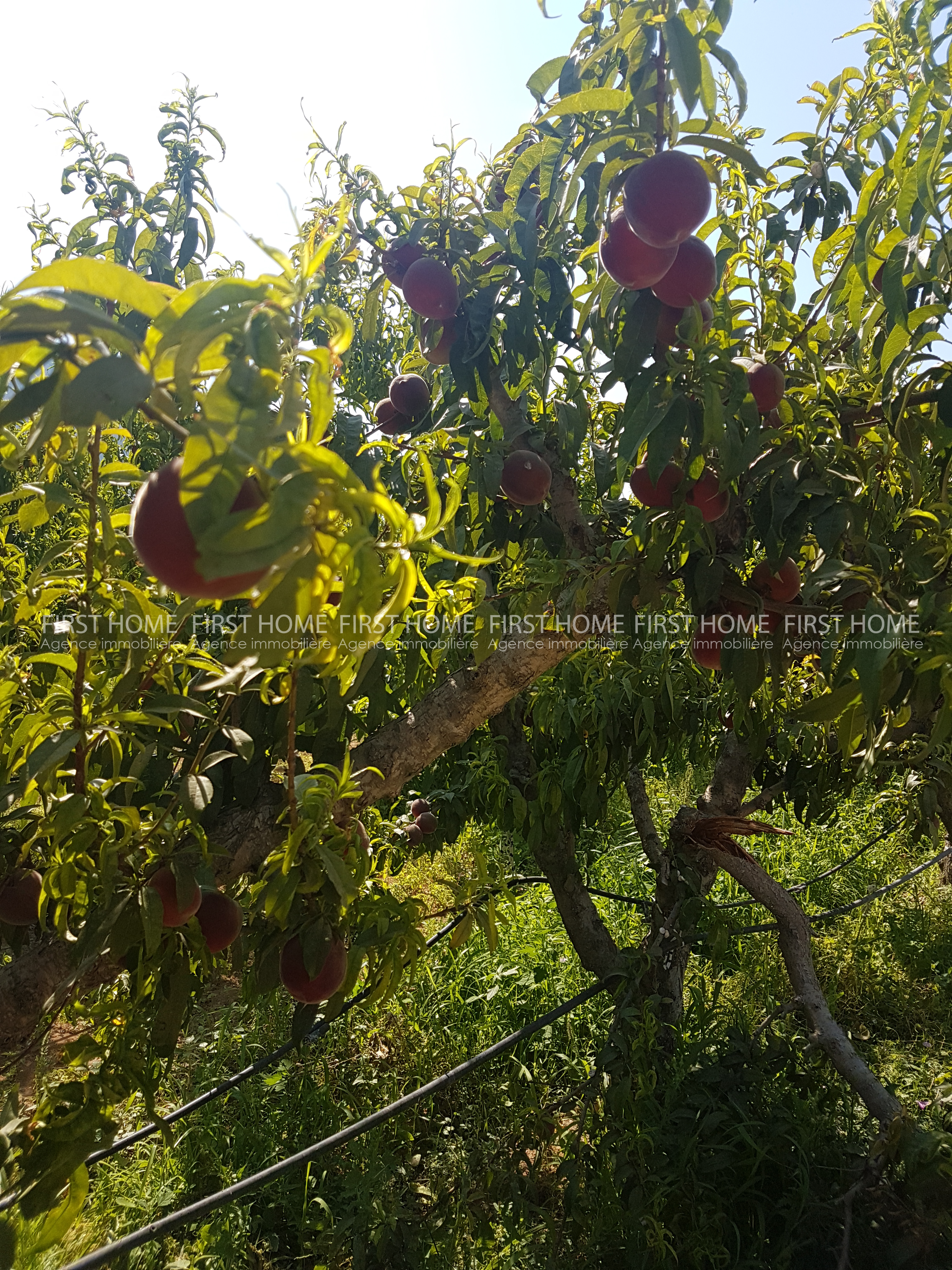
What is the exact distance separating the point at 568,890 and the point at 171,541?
229cm

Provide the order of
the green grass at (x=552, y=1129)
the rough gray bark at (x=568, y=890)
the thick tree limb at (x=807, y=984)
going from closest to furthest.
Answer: the thick tree limb at (x=807, y=984), the green grass at (x=552, y=1129), the rough gray bark at (x=568, y=890)

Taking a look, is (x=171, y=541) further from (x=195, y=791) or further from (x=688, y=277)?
(x=688, y=277)

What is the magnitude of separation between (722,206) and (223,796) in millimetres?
1233

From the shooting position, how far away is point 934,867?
14.0 ft

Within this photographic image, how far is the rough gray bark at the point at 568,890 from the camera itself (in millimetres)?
2510

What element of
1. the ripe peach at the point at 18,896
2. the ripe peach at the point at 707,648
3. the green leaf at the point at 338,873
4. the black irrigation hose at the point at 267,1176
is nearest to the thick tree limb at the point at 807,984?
the black irrigation hose at the point at 267,1176

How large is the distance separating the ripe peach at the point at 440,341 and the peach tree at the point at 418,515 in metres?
0.01

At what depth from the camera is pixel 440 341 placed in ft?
4.17

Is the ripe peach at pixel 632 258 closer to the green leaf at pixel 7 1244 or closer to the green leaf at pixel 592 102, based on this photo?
the green leaf at pixel 592 102

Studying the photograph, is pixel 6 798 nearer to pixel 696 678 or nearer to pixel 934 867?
pixel 696 678

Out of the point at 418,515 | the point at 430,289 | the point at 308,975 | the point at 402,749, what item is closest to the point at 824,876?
the point at 402,749

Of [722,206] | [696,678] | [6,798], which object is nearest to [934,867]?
[696,678]

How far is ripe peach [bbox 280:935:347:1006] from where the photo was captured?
38.1 inches

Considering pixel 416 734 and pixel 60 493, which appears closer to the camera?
pixel 60 493
